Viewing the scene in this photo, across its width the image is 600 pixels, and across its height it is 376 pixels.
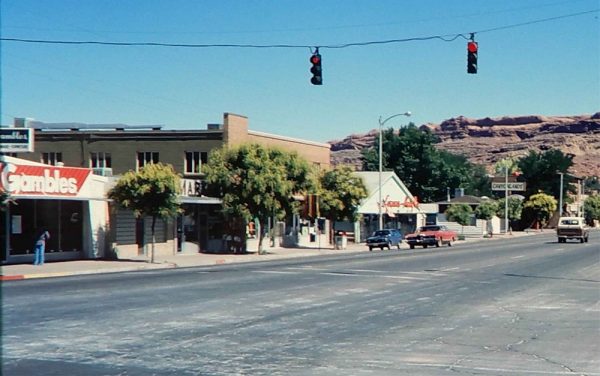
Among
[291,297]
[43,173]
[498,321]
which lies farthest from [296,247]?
[498,321]

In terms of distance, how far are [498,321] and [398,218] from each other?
66.1 m

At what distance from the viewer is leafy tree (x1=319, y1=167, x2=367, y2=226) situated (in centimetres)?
5688

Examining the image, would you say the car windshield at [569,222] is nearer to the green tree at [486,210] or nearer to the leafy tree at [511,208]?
the green tree at [486,210]

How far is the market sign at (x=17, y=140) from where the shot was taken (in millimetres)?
31906

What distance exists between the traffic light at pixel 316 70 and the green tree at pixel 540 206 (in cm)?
9528

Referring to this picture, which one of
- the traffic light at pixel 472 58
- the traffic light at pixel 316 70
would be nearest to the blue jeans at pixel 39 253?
the traffic light at pixel 316 70

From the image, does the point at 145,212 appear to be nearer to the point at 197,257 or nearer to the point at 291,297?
the point at 197,257

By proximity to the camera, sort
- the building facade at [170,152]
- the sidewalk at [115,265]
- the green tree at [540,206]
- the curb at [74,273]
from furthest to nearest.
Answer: the green tree at [540,206] → the building facade at [170,152] → the sidewalk at [115,265] → the curb at [74,273]

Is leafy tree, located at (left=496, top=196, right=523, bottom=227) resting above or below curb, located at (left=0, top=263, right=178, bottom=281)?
above

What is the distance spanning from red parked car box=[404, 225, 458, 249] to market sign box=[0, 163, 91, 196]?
2941 centimetres

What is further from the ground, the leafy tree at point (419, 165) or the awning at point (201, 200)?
the leafy tree at point (419, 165)

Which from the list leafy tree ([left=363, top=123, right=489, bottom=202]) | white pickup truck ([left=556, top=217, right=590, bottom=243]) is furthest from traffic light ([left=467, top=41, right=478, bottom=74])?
leafy tree ([left=363, top=123, right=489, bottom=202])

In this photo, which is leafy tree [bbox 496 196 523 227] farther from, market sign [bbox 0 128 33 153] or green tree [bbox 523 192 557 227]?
market sign [bbox 0 128 33 153]

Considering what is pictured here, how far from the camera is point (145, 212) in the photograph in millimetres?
37094
